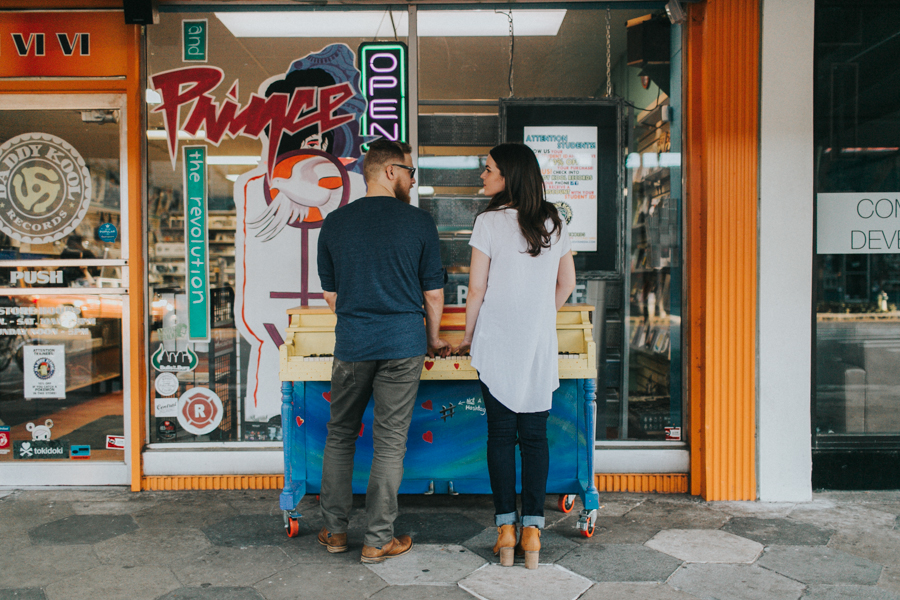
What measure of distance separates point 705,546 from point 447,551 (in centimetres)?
129

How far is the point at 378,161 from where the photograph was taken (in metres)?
2.92

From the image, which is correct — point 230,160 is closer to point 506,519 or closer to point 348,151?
point 348,151

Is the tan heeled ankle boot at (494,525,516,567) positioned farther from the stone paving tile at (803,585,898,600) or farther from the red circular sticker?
the red circular sticker

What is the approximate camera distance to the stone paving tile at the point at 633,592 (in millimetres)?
2596

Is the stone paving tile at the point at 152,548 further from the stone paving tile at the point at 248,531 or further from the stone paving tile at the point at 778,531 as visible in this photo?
the stone paving tile at the point at 778,531


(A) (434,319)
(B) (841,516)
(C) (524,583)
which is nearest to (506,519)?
(C) (524,583)

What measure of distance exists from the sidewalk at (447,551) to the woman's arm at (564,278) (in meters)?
1.25

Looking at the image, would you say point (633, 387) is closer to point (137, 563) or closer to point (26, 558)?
point (137, 563)

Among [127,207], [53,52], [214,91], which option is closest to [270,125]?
[214,91]

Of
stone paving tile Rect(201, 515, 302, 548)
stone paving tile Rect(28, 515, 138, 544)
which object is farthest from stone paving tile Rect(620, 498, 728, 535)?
stone paving tile Rect(28, 515, 138, 544)

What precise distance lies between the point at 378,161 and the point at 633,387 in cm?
232

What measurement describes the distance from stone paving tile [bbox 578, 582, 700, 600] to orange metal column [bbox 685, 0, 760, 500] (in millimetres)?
1280

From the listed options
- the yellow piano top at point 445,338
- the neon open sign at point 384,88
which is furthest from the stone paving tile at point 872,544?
the neon open sign at point 384,88

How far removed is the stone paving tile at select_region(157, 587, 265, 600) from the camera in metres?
A: 2.59
